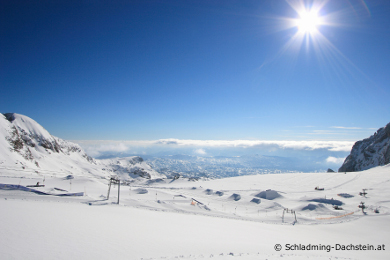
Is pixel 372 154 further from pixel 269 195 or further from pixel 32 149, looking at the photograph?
pixel 32 149

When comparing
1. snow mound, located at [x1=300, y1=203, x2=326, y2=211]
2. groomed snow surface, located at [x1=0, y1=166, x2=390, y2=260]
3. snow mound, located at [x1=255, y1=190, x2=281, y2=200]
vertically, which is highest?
groomed snow surface, located at [x1=0, y1=166, x2=390, y2=260]

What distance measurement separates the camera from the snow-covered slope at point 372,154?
9896 centimetres

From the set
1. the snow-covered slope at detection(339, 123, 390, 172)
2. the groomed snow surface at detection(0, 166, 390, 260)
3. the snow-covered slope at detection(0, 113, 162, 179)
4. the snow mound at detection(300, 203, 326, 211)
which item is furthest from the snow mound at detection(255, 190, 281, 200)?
the snow-covered slope at detection(0, 113, 162, 179)

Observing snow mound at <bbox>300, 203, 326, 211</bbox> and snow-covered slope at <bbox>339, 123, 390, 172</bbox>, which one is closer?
snow mound at <bbox>300, 203, 326, 211</bbox>

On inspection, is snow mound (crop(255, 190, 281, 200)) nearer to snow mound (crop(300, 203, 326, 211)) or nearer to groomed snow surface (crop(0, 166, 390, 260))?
snow mound (crop(300, 203, 326, 211))

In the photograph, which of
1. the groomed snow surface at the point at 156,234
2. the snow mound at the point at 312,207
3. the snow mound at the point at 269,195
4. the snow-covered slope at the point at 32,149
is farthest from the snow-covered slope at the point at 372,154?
the snow-covered slope at the point at 32,149

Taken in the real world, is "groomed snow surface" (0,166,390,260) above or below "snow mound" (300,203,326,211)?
above

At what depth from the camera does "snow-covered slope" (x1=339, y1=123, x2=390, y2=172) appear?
325ft

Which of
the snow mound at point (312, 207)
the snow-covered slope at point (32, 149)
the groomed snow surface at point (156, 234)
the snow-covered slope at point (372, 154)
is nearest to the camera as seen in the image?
the groomed snow surface at point (156, 234)

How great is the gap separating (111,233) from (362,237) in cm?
2911

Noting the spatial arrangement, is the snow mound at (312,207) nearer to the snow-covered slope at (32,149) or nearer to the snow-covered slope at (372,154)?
the snow-covered slope at (372,154)

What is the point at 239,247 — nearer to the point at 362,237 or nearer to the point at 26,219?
the point at 26,219

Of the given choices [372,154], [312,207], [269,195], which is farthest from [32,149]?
[372,154]

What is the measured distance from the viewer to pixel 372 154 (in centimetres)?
10869
